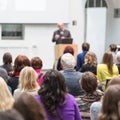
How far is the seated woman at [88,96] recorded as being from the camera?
164 inches

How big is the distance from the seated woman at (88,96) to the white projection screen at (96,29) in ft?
41.4

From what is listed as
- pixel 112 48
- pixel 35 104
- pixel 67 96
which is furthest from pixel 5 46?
pixel 35 104

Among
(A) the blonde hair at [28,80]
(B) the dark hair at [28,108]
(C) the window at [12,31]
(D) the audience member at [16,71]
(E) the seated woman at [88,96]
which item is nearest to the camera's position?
(B) the dark hair at [28,108]

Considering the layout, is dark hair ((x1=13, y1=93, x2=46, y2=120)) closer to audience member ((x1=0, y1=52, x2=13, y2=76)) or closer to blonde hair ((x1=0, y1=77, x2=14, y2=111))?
blonde hair ((x1=0, y1=77, x2=14, y2=111))

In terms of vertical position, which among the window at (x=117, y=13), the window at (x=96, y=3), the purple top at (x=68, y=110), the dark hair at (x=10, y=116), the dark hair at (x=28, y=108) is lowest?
the purple top at (x=68, y=110)

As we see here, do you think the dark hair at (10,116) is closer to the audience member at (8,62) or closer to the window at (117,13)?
the audience member at (8,62)

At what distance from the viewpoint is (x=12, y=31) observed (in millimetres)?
16672

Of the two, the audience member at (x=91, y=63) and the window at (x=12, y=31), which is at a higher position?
the window at (x=12, y=31)

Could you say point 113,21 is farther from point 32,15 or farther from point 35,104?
point 35,104

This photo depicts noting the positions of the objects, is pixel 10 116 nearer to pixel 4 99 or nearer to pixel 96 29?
pixel 4 99

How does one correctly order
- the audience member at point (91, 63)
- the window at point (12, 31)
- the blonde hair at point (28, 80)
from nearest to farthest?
1. the blonde hair at point (28, 80)
2. the audience member at point (91, 63)
3. the window at point (12, 31)

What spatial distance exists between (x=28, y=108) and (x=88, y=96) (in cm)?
200

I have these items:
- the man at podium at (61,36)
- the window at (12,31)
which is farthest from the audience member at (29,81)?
the window at (12,31)

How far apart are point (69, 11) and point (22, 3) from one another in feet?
5.73
